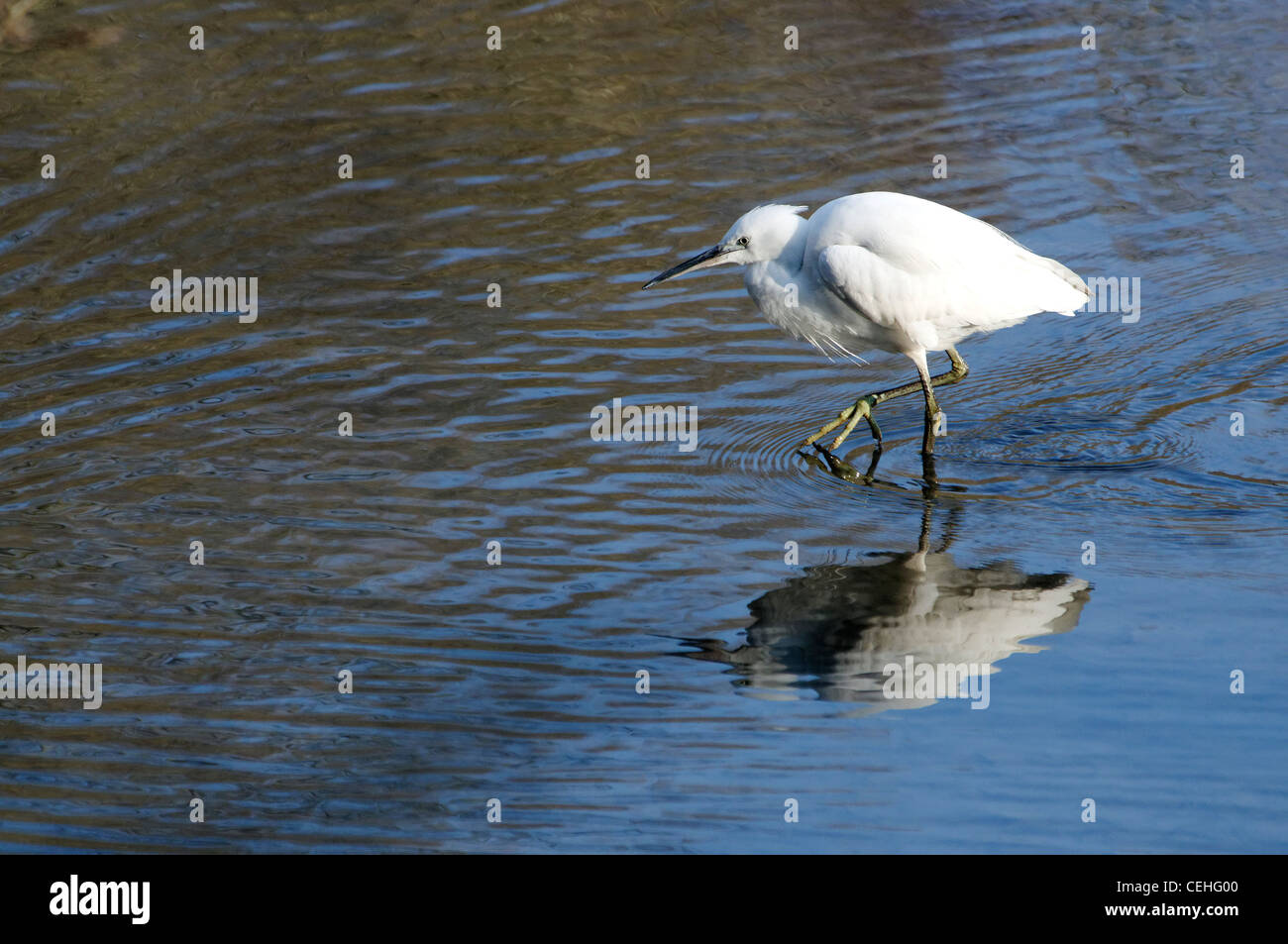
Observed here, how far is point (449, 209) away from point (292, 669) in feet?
18.1

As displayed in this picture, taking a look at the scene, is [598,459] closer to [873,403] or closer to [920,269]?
Answer: [873,403]

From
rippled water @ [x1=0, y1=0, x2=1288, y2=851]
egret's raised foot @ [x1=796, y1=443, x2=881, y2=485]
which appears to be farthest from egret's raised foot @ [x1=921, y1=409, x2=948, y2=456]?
egret's raised foot @ [x1=796, y1=443, x2=881, y2=485]

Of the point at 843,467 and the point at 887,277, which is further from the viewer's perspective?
the point at 843,467

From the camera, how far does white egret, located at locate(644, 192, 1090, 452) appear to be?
8.02 meters

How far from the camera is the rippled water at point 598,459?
599 centimetres

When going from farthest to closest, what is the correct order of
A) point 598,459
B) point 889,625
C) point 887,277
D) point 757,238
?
1. point 598,459
2. point 757,238
3. point 887,277
4. point 889,625

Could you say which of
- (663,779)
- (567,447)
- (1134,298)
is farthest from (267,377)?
(1134,298)

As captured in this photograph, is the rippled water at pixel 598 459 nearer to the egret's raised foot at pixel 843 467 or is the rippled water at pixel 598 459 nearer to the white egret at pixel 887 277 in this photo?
the egret's raised foot at pixel 843 467

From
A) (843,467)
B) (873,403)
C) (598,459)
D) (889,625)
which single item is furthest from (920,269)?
(889,625)

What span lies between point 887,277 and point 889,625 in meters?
1.90

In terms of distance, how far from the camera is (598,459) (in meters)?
8.45

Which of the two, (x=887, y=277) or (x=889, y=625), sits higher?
(x=887, y=277)

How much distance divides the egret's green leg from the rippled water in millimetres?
222

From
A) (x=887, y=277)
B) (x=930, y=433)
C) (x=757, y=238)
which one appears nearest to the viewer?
(x=887, y=277)
